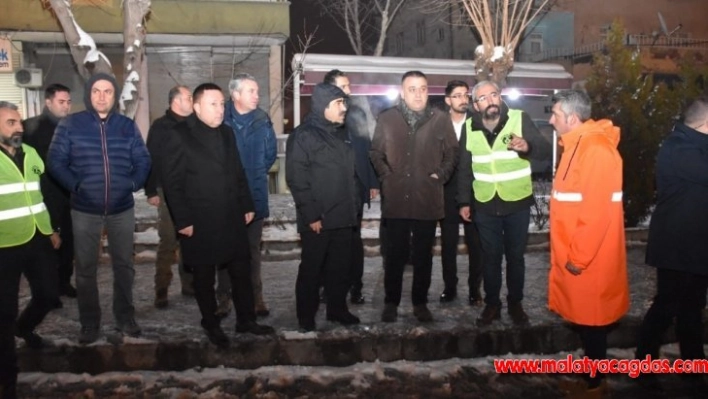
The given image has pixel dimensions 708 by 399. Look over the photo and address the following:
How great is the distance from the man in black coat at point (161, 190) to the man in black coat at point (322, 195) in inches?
55.9

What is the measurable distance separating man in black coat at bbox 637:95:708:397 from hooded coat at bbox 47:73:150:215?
162 inches

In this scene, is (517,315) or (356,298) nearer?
(517,315)

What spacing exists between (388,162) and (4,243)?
10.2ft

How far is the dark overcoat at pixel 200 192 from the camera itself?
5.07 metres

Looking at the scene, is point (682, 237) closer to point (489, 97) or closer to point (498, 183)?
point (498, 183)

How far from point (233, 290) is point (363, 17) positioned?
26927mm

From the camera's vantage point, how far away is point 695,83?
11750mm

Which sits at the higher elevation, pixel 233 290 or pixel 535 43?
pixel 535 43

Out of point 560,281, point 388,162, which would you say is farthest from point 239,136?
point 560,281

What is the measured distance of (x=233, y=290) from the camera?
17.7 ft

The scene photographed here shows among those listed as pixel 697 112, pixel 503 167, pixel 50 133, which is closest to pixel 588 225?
pixel 697 112

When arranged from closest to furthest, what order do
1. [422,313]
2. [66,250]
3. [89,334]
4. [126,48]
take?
[89,334]
[422,313]
[66,250]
[126,48]

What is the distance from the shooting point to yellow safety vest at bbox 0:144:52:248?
4473 mm

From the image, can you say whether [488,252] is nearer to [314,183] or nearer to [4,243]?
[314,183]
